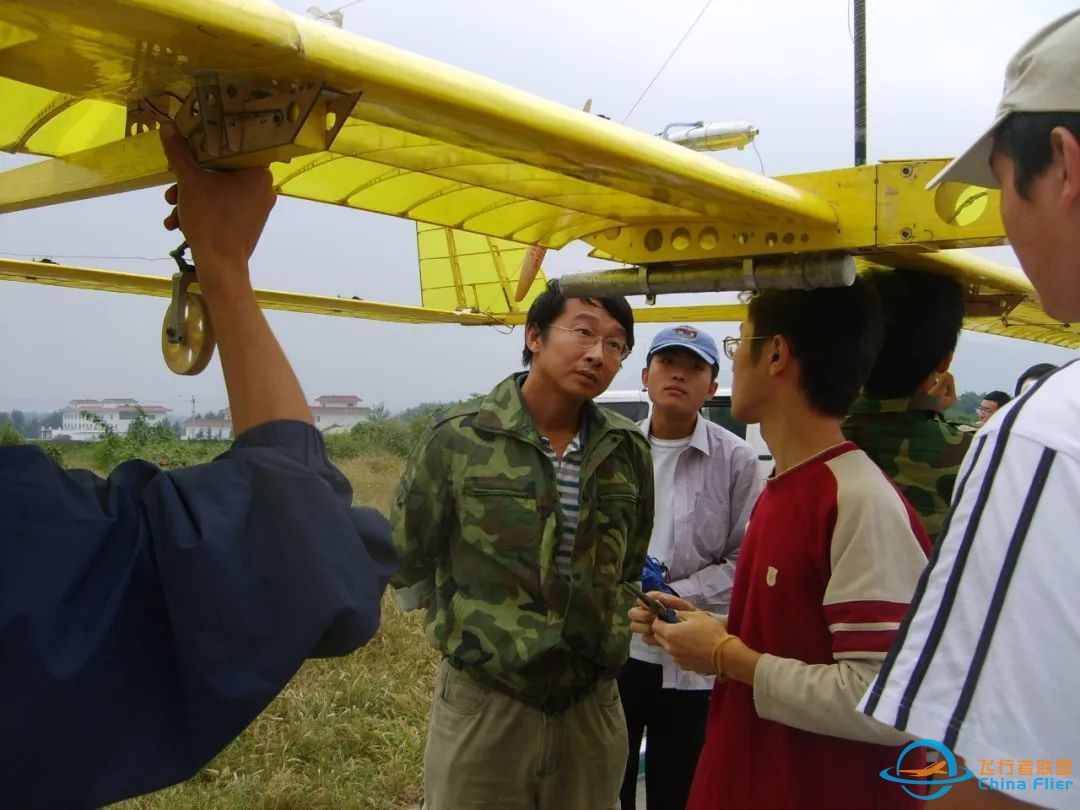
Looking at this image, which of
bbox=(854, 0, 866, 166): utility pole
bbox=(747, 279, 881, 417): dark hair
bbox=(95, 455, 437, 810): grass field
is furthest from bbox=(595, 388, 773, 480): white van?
bbox=(747, 279, 881, 417): dark hair

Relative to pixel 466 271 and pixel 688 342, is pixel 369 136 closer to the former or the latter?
pixel 688 342

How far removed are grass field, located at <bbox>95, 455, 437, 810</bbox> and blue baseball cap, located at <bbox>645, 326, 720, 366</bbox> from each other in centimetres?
193

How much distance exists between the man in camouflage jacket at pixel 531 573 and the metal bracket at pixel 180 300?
4.27 ft

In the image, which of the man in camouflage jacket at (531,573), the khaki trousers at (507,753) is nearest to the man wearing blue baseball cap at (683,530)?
the man in camouflage jacket at (531,573)

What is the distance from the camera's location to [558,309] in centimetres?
265

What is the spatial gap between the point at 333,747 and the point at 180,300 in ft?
12.4

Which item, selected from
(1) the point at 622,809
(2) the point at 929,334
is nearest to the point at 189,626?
(2) the point at 929,334

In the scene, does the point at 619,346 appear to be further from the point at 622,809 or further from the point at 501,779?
the point at 622,809

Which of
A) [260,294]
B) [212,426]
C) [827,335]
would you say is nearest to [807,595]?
[827,335]

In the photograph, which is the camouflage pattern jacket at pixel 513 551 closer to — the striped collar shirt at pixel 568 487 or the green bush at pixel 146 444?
the striped collar shirt at pixel 568 487

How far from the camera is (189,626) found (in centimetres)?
88

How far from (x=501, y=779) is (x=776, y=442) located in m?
1.18

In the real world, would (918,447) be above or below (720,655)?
above

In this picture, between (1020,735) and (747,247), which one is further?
(747,247)
